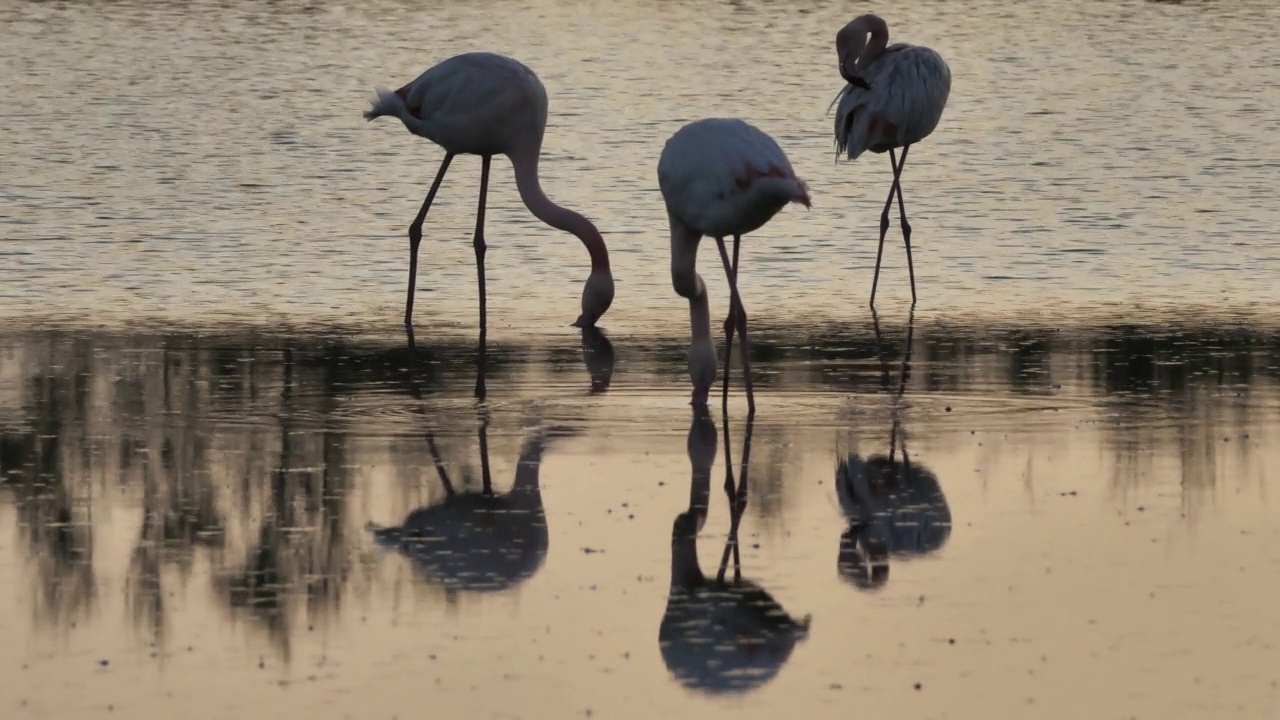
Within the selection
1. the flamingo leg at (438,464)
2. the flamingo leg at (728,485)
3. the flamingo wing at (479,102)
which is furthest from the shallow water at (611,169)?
the flamingo leg at (728,485)

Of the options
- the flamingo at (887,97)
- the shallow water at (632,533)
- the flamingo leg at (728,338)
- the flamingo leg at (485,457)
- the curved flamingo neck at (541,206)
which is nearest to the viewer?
the shallow water at (632,533)

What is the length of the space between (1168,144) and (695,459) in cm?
1078

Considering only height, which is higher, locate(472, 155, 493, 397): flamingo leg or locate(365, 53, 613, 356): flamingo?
locate(365, 53, 613, 356): flamingo

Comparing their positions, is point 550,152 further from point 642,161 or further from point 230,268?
point 230,268

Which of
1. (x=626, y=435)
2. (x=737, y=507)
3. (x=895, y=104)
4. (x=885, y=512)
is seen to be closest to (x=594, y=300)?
(x=895, y=104)

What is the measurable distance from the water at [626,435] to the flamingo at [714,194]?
0.28 metres

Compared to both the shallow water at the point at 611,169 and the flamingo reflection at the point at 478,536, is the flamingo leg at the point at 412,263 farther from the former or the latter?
the flamingo reflection at the point at 478,536

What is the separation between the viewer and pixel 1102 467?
26.6 feet

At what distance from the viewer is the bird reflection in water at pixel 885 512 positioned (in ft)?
22.6

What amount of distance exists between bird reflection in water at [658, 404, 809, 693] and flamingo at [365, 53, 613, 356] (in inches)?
193

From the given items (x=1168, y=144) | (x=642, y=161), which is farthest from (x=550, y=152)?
(x=1168, y=144)

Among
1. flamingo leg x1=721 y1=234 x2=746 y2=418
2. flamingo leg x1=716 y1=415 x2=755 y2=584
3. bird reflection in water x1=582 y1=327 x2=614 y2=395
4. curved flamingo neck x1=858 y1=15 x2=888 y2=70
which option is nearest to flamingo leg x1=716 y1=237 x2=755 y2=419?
flamingo leg x1=721 y1=234 x2=746 y2=418

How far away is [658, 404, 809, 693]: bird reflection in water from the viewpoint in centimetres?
575

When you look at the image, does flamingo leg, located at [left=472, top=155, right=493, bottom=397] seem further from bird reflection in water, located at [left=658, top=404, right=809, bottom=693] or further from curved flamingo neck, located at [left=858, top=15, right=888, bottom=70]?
bird reflection in water, located at [left=658, top=404, right=809, bottom=693]
